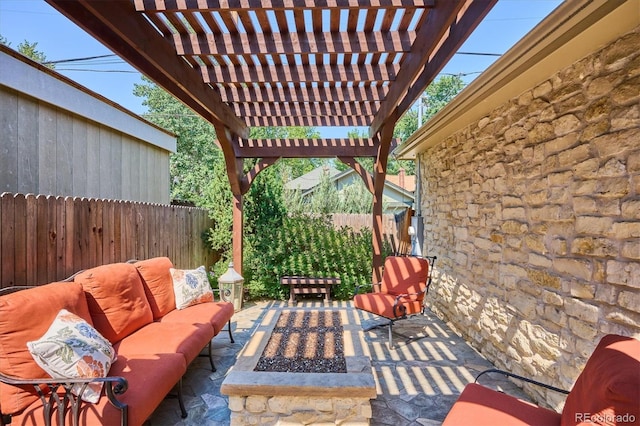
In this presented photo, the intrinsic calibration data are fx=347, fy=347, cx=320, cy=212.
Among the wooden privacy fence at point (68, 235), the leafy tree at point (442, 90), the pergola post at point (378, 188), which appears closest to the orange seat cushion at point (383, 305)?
the pergola post at point (378, 188)

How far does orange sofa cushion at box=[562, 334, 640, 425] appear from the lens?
1.23 m

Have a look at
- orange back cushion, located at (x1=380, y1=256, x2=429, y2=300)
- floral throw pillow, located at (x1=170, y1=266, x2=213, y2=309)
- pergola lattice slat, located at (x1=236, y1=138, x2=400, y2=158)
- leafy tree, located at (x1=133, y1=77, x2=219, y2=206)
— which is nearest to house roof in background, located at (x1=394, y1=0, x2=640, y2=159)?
pergola lattice slat, located at (x1=236, y1=138, x2=400, y2=158)

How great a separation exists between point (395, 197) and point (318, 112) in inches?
519

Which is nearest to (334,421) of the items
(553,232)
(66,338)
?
(66,338)

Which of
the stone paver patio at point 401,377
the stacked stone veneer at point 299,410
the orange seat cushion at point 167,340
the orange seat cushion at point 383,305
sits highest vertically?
the orange seat cushion at point 167,340

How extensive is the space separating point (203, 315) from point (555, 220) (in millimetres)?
3038

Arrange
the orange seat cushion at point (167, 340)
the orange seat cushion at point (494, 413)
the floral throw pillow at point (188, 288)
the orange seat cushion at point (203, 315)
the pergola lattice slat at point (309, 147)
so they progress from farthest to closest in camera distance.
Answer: the pergola lattice slat at point (309, 147) → the floral throw pillow at point (188, 288) → the orange seat cushion at point (203, 315) → the orange seat cushion at point (167, 340) → the orange seat cushion at point (494, 413)

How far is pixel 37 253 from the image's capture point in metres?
2.39

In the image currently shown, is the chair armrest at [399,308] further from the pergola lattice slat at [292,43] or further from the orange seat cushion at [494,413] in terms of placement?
the pergola lattice slat at [292,43]

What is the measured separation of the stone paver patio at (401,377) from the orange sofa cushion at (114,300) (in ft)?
2.16

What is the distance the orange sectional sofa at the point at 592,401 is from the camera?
1.24 meters

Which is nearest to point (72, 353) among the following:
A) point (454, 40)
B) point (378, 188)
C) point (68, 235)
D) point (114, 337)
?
point (114, 337)

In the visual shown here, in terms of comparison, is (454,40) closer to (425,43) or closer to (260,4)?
(425,43)

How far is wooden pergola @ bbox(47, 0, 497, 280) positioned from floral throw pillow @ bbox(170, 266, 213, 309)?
5.75 ft
